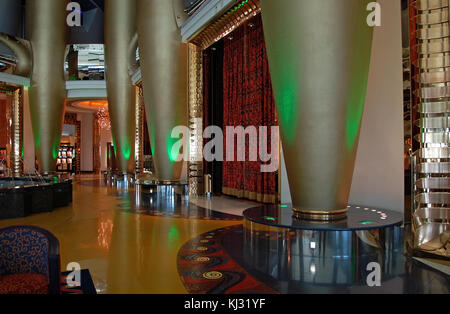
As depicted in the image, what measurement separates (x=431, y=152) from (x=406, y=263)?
1.11 meters

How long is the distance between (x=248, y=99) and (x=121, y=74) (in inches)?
256

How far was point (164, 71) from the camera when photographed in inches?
323

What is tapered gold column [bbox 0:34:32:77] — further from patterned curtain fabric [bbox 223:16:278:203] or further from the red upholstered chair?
the red upholstered chair

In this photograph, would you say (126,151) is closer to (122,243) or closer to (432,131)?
(122,243)

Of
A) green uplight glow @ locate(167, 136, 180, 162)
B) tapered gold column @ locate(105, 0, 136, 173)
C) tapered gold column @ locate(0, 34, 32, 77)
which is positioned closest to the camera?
green uplight glow @ locate(167, 136, 180, 162)

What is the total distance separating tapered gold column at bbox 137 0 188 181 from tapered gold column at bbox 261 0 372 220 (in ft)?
16.7

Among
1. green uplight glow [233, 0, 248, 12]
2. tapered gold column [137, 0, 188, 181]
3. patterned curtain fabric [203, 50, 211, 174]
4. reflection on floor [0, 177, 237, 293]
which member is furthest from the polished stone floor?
green uplight glow [233, 0, 248, 12]

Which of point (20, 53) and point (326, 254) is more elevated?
point (20, 53)

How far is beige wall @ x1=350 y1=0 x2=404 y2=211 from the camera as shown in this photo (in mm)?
4078

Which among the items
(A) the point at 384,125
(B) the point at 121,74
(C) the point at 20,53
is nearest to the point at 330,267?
(A) the point at 384,125

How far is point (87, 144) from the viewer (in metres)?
22.1

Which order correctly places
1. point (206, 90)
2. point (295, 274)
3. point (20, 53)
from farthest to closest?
point (20, 53)
point (206, 90)
point (295, 274)
